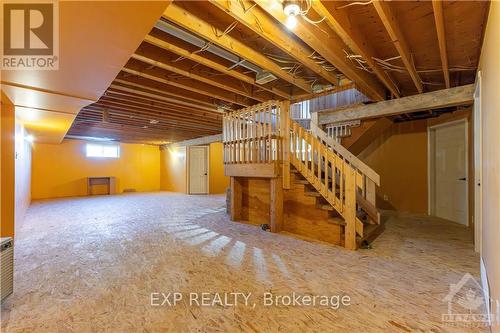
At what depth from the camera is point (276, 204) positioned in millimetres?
3979

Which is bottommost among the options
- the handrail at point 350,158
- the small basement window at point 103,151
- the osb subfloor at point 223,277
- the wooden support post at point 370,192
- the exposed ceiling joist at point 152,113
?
the osb subfloor at point 223,277

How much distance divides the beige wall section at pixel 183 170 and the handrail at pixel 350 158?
6007 millimetres

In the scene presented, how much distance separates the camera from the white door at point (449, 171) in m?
4.67

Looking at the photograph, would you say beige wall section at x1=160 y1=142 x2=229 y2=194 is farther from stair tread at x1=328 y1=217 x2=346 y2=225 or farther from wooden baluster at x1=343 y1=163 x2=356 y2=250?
wooden baluster at x1=343 y1=163 x2=356 y2=250

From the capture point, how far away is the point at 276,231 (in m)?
3.92

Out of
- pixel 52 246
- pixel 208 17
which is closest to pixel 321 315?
pixel 208 17

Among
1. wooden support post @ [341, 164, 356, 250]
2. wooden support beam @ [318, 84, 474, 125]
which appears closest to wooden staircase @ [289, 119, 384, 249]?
wooden support post @ [341, 164, 356, 250]

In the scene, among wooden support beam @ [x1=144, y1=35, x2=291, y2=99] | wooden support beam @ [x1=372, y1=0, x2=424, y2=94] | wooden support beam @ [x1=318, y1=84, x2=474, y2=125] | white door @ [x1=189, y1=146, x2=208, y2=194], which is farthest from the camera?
white door @ [x1=189, y1=146, x2=208, y2=194]

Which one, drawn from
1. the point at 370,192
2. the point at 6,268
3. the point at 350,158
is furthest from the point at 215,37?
the point at 370,192

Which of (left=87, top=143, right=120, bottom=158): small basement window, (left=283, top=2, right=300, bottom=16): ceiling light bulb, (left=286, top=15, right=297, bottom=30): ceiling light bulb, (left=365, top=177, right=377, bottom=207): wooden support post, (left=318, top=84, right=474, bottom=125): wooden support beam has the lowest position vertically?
(left=365, top=177, right=377, bottom=207): wooden support post

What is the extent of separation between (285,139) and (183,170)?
24.0 ft

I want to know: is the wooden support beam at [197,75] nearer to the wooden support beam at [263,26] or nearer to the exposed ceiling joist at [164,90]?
the exposed ceiling joist at [164,90]

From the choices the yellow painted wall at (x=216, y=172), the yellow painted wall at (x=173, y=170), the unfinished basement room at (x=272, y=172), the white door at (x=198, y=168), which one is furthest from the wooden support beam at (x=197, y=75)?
the yellow painted wall at (x=173, y=170)

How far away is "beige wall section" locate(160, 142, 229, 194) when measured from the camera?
10375 mm
